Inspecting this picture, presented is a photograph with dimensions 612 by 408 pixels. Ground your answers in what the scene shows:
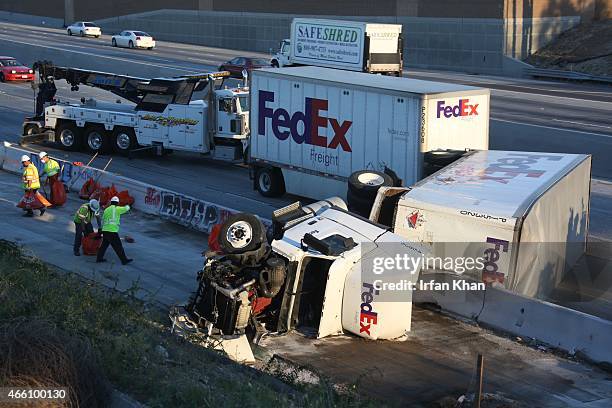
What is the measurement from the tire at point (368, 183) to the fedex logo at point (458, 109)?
287 cm

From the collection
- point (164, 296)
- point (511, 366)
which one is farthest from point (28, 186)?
point (511, 366)

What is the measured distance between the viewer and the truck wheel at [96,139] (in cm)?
2977

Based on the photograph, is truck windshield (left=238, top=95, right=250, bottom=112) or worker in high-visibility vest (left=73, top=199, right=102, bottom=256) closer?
worker in high-visibility vest (left=73, top=199, right=102, bottom=256)

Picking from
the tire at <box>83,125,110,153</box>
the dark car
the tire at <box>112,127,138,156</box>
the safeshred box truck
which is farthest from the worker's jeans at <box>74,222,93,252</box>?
the dark car

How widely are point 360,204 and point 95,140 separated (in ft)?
46.6

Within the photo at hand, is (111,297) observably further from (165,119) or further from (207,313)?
(165,119)

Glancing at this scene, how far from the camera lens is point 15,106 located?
130 feet

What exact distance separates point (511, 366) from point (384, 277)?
7.57ft

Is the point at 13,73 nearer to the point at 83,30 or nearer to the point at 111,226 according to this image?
the point at 83,30

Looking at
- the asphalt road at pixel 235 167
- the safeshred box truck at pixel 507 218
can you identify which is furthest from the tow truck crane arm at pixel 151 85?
the safeshred box truck at pixel 507 218

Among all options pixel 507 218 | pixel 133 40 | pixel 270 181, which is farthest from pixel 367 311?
pixel 133 40

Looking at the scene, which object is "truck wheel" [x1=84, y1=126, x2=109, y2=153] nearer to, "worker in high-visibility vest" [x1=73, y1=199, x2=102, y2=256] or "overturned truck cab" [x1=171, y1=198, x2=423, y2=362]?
"worker in high-visibility vest" [x1=73, y1=199, x2=102, y2=256]

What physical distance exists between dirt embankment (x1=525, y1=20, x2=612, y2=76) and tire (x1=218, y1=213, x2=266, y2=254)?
142 ft

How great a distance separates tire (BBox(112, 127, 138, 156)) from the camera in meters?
29.4
